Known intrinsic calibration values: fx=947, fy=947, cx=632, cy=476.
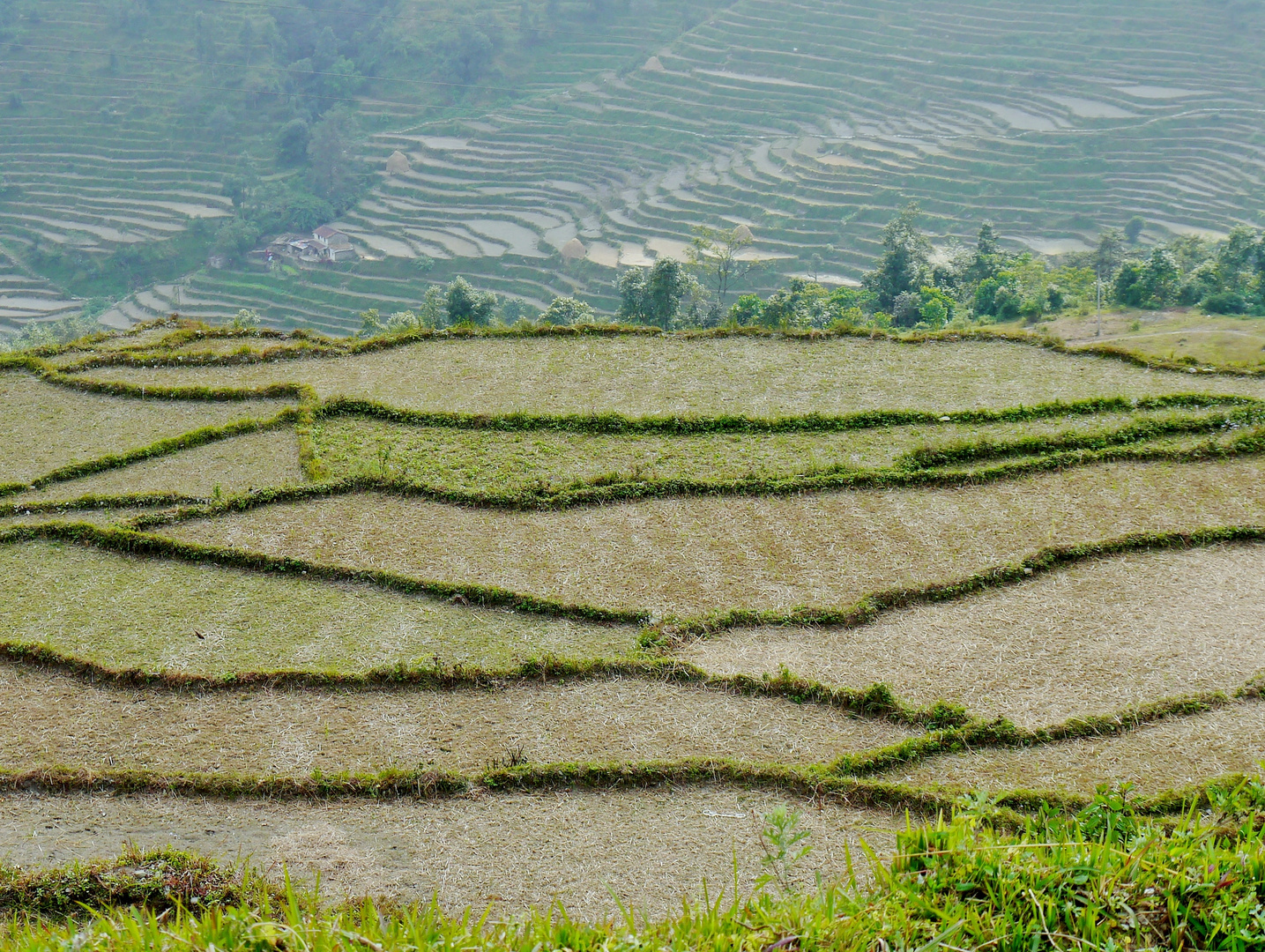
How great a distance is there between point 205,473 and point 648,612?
5.24m

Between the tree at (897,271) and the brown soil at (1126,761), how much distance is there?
18934mm

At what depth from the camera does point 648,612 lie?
705 centimetres

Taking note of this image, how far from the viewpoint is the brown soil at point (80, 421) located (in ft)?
32.8

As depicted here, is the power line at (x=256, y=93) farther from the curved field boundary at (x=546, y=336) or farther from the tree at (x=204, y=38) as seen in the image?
the curved field boundary at (x=546, y=336)

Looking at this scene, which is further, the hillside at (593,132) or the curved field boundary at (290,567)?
the hillside at (593,132)

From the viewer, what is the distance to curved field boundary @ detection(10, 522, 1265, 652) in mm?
6914

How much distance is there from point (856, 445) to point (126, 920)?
27.3 ft

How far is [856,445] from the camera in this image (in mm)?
9586

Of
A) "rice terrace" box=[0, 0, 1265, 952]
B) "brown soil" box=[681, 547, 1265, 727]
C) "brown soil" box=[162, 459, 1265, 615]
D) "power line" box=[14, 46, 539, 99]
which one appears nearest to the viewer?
"rice terrace" box=[0, 0, 1265, 952]

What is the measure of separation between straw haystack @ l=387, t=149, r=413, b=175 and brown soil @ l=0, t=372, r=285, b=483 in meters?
32.4

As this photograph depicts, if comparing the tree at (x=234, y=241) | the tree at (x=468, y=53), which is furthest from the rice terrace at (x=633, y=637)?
the tree at (x=468, y=53)

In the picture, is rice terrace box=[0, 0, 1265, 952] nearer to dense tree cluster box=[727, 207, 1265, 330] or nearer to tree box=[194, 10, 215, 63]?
dense tree cluster box=[727, 207, 1265, 330]

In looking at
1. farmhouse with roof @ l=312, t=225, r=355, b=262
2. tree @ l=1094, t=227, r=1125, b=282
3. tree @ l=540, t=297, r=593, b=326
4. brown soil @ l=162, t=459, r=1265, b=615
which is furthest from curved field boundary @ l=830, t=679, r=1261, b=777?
farmhouse with roof @ l=312, t=225, r=355, b=262

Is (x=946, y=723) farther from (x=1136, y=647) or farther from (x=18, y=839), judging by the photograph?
(x=18, y=839)
